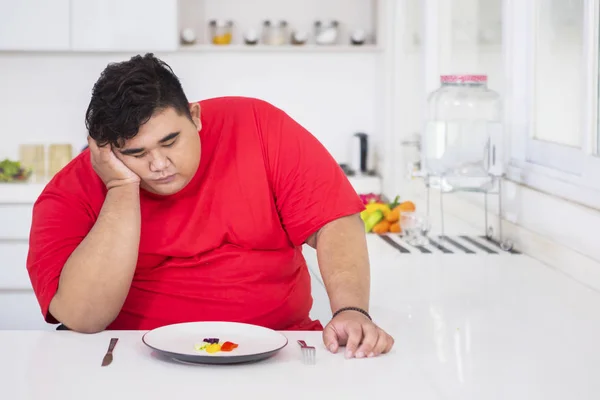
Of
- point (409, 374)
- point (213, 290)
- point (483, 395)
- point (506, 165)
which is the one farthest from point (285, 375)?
point (506, 165)

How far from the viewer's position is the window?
88.2 inches

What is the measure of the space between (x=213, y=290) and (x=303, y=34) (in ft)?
9.12

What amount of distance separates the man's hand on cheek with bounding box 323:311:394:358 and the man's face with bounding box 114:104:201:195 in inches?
15.0

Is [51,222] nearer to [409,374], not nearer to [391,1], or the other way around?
[409,374]

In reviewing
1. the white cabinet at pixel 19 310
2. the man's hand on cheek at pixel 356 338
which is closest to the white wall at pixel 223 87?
the white cabinet at pixel 19 310

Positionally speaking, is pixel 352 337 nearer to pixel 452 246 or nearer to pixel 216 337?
pixel 216 337

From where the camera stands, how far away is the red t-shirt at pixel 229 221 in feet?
5.57

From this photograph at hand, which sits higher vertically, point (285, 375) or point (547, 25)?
point (547, 25)

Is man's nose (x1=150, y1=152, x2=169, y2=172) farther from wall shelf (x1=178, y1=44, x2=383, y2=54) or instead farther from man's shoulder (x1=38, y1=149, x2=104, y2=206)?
wall shelf (x1=178, y1=44, x2=383, y2=54)

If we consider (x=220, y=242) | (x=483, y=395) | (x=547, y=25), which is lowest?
(x=483, y=395)

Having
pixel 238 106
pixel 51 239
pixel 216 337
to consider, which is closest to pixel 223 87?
pixel 238 106

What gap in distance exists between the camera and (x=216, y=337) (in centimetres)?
150

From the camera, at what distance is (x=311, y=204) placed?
1729mm

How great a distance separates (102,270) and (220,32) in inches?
112
